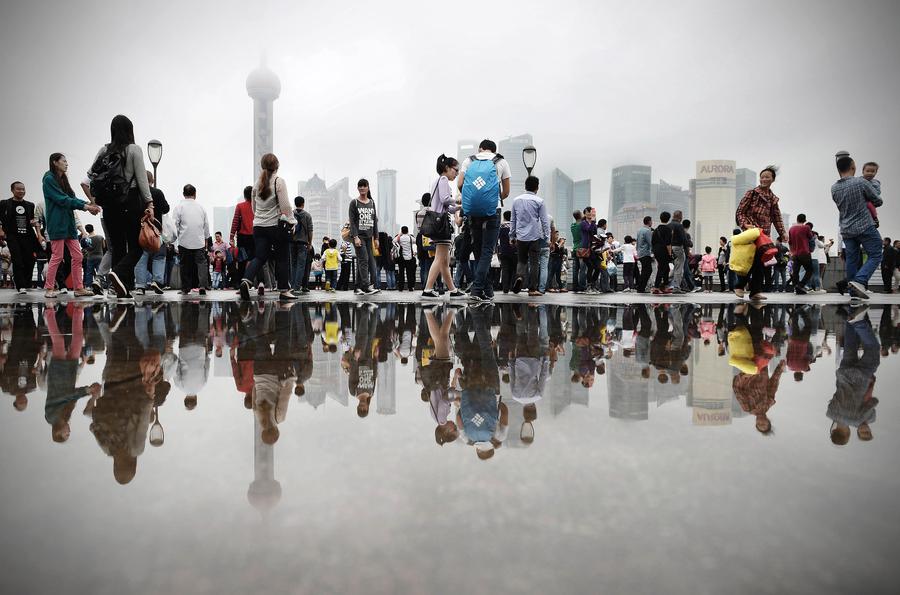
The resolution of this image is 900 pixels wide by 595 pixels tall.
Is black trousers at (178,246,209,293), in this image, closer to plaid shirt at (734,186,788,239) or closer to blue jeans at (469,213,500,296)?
blue jeans at (469,213,500,296)

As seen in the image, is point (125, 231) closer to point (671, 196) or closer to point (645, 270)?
point (645, 270)

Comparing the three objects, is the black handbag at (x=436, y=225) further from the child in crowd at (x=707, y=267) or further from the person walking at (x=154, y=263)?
the child in crowd at (x=707, y=267)

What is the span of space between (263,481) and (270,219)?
7.10 metres

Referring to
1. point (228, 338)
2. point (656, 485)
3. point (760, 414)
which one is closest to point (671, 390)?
point (760, 414)

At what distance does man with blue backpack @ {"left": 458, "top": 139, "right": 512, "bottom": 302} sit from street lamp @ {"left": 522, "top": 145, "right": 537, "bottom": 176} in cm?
667

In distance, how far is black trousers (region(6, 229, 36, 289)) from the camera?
8.77m

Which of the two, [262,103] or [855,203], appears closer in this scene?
[855,203]

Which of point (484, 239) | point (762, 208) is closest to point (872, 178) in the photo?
point (762, 208)

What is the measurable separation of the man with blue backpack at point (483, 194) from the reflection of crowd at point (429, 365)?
2491 millimetres

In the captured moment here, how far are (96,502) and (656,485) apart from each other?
39.6 inches

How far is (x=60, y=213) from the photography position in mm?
7492

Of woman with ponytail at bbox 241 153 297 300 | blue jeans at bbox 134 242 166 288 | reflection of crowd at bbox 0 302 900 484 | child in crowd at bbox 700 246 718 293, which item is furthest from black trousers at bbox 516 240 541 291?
child in crowd at bbox 700 246 718 293

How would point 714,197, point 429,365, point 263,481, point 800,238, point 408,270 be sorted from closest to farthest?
point 263,481 < point 429,365 < point 800,238 < point 408,270 < point 714,197

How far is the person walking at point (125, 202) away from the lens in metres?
6.53
